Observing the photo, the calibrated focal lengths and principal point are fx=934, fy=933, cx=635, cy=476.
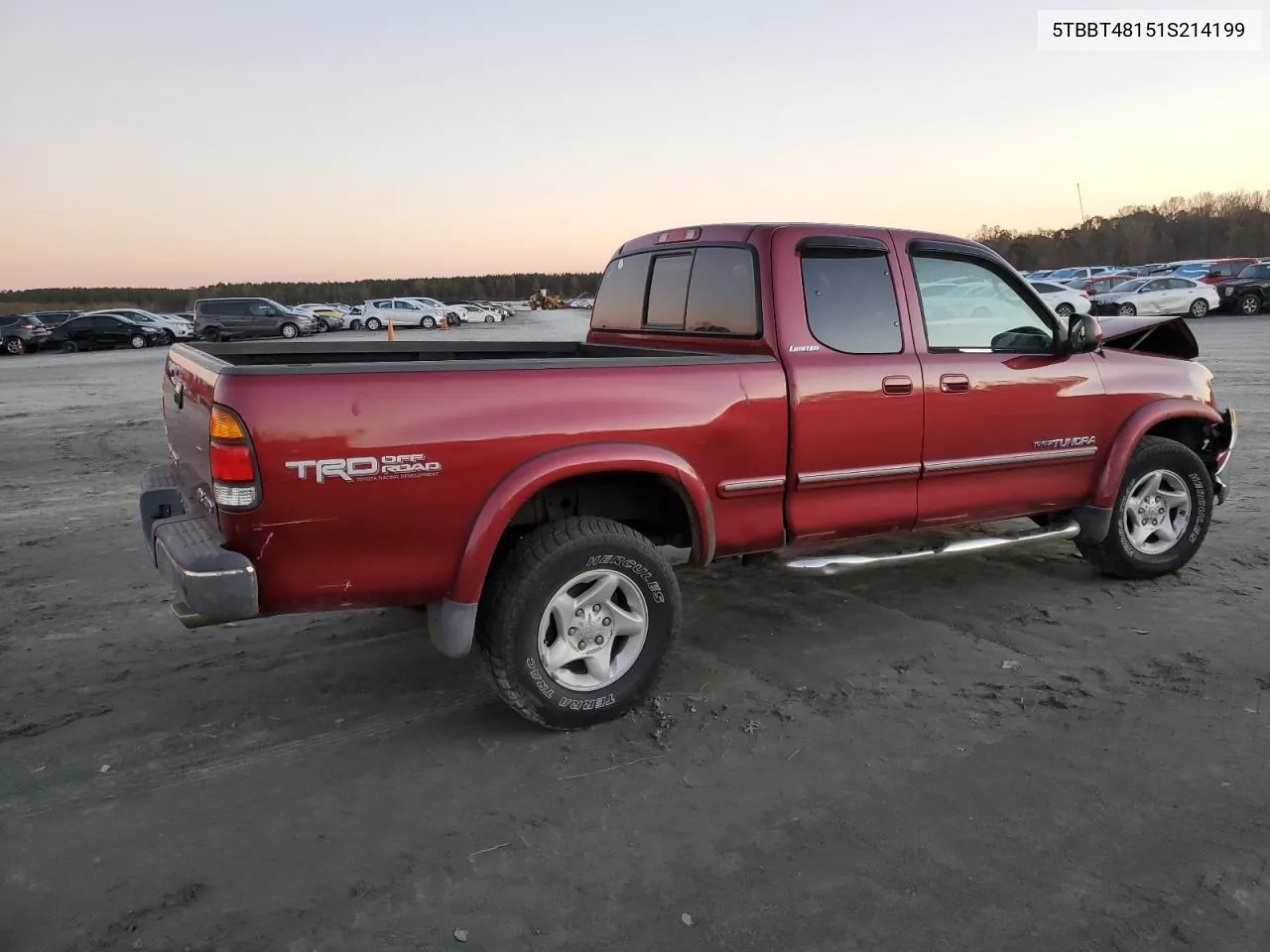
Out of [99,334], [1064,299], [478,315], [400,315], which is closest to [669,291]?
[1064,299]

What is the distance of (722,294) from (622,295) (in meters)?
1.01

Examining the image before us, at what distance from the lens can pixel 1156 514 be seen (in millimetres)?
5418

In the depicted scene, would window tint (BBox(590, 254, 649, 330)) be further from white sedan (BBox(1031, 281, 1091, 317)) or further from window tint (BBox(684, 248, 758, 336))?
white sedan (BBox(1031, 281, 1091, 317))

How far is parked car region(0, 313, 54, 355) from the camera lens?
3622 centimetres

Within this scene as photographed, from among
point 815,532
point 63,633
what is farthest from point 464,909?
point 63,633

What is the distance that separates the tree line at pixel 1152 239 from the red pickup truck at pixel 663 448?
103 metres

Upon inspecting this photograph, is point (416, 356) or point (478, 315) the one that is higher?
point (478, 315)

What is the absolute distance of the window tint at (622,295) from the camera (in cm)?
521

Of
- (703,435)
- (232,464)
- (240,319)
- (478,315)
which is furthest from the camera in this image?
(478,315)

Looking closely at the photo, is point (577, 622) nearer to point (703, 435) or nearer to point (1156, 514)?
point (703, 435)

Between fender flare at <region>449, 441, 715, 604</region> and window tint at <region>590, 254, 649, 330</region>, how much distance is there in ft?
5.25

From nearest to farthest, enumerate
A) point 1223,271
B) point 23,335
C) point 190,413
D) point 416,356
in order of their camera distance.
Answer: point 190,413, point 416,356, point 1223,271, point 23,335

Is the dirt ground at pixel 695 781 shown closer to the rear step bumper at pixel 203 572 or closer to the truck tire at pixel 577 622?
the truck tire at pixel 577 622

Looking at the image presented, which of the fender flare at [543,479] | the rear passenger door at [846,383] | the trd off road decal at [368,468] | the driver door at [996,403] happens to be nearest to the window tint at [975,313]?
the driver door at [996,403]
